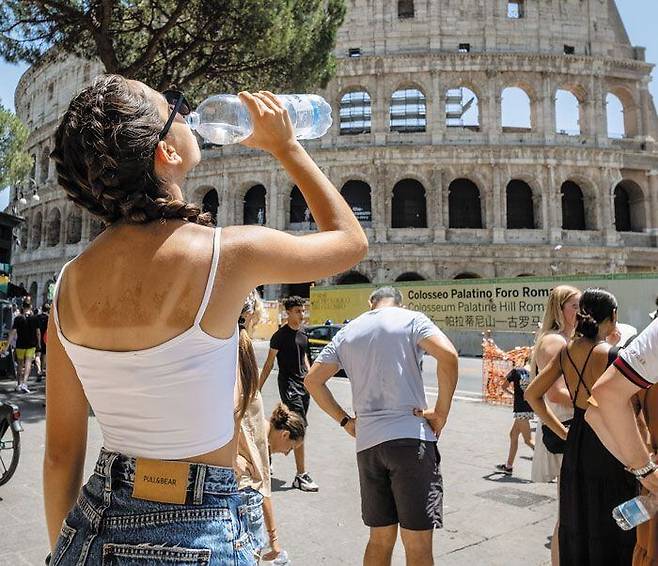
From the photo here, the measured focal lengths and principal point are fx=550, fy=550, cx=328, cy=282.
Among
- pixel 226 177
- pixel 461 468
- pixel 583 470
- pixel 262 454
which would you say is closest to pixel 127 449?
pixel 583 470

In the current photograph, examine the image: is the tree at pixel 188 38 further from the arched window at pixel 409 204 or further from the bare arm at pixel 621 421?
the arched window at pixel 409 204

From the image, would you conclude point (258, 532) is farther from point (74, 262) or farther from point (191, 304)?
point (74, 262)

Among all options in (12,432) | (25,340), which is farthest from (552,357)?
(25,340)

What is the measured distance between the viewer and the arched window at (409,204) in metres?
31.4

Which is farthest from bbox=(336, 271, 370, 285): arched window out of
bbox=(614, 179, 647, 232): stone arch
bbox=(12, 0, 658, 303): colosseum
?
bbox=(614, 179, 647, 232): stone arch

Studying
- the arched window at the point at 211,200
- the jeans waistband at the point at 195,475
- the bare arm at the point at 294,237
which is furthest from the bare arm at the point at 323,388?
the arched window at the point at 211,200

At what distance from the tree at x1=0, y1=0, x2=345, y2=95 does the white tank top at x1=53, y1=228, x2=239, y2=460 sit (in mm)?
11676

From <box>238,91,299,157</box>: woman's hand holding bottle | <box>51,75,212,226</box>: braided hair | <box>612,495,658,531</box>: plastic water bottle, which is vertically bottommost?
<box>612,495,658,531</box>: plastic water bottle

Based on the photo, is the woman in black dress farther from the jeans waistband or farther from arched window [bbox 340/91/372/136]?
arched window [bbox 340/91/372/136]

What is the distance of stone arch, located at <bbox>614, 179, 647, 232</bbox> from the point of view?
106 feet

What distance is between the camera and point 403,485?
9.43 ft

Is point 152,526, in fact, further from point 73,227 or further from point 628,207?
point 73,227

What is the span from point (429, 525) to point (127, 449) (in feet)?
6.79

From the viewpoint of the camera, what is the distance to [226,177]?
32156 mm
